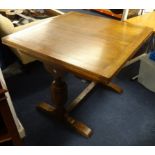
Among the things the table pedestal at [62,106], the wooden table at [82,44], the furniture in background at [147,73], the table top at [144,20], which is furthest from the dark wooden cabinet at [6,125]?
the furniture in background at [147,73]

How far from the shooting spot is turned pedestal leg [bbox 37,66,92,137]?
1392 millimetres

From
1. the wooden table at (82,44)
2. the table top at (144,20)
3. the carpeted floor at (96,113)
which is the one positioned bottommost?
the carpeted floor at (96,113)

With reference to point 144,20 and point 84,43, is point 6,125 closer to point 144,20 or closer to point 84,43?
point 84,43

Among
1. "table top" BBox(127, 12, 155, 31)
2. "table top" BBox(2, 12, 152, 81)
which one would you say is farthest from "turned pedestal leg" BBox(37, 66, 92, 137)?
"table top" BBox(127, 12, 155, 31)

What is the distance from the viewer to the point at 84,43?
3.47 ft

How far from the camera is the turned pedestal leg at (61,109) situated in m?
1.39

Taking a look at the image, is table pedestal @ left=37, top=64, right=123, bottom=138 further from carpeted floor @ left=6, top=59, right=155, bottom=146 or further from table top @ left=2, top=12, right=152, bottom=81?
table top @ left=2, top=12, right=152, bottom=81

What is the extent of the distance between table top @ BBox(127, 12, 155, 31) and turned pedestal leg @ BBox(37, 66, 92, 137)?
2.44ft

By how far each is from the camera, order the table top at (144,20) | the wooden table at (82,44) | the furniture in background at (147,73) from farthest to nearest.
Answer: the furniture in background at (147,73) < the table top at (144,20) < the wooden table at (82,44)

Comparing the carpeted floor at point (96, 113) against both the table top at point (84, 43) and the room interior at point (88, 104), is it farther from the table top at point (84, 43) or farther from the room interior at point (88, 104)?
the table top at point (84, 43)

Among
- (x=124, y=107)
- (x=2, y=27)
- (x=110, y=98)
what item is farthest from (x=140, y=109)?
(x=2, y=27)

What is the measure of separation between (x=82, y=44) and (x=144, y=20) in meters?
0.87

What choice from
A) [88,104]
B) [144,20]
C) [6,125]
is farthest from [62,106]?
[144,20]
